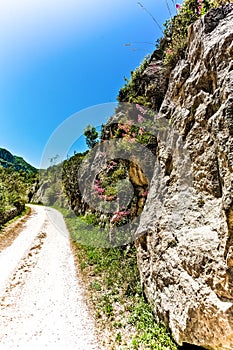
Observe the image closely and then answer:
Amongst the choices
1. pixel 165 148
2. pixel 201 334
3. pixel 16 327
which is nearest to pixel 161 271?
pixel 201 334

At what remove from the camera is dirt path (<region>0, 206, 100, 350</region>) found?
5047 millimetres

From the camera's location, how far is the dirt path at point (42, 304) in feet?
16.6

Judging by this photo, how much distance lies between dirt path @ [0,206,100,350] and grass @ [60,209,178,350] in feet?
1.34

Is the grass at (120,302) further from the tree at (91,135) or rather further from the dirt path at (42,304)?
the tree at (91,135)

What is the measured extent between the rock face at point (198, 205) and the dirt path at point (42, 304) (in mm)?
2060

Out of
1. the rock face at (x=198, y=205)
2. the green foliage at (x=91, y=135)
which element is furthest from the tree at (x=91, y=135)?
the rock face at (x=198, y=205)

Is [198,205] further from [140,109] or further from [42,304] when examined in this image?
[140,109]

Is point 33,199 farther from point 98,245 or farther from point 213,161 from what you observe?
point 213,161

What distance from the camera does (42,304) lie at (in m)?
6.58

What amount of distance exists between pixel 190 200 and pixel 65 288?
18.5 feet

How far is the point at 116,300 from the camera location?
6789mm

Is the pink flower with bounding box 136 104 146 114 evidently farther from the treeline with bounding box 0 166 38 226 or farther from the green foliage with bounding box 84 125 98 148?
the green foliage with bounding box 84 125 98 148

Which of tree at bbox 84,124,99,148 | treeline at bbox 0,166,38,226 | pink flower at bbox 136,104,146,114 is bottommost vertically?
treeline at bbox 0,166,38,226

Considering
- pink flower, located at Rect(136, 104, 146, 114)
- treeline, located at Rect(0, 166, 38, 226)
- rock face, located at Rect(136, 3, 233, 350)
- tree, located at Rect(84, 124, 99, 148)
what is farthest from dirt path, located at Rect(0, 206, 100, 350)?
tree, located at Rect(84, 124, 99, 148)
